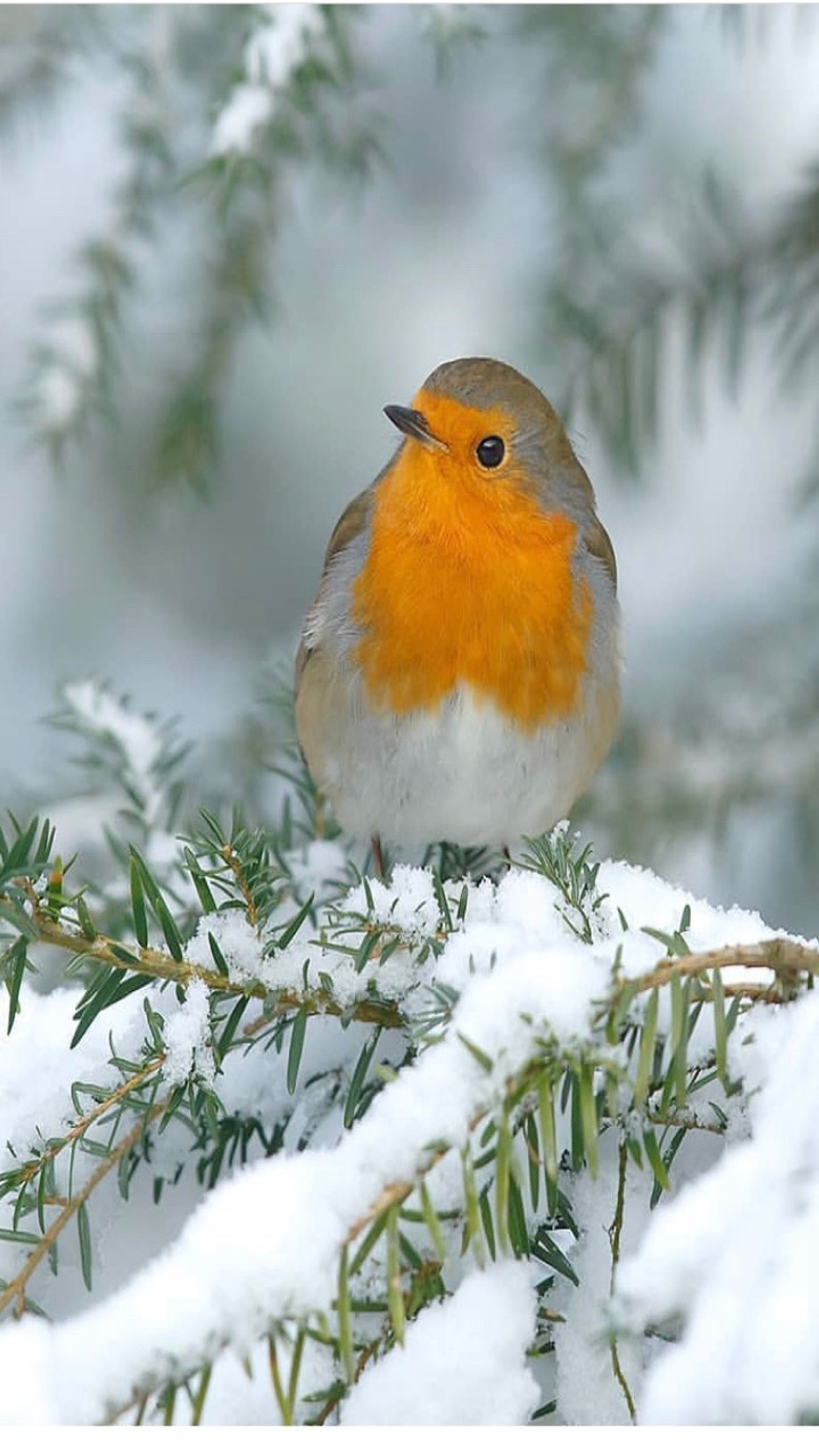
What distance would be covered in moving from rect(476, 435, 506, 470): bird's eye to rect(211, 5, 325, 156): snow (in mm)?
559

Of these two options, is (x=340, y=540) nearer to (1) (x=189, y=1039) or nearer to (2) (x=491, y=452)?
(2) (x=491, y=452)

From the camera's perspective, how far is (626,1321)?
678mm

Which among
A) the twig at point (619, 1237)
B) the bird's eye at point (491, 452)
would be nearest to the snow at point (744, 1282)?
the twig at point (619, 1237)

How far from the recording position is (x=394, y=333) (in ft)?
11.9

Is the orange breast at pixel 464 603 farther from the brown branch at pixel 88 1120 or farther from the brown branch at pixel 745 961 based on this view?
the brown branch at pixel 745 961

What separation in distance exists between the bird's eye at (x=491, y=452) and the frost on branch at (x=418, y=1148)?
1.03m

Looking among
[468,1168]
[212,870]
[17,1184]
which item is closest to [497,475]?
[212,870]

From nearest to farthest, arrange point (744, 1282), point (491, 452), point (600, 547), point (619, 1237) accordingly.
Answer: point (744, 1282) → point (619, 1237) → point (491, 452) → point (600, 547)

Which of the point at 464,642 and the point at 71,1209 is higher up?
the point at 464,642

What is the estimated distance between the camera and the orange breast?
2.12 m

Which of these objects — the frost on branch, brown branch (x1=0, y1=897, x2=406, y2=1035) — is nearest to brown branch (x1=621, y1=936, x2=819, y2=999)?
the frost on branch

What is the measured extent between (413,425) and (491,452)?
15 cm

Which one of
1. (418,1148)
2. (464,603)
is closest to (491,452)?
(464,603)

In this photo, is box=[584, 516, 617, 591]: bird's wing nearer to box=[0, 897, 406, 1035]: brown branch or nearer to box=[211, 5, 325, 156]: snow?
box=[211, 5, 325, 156]: snow
